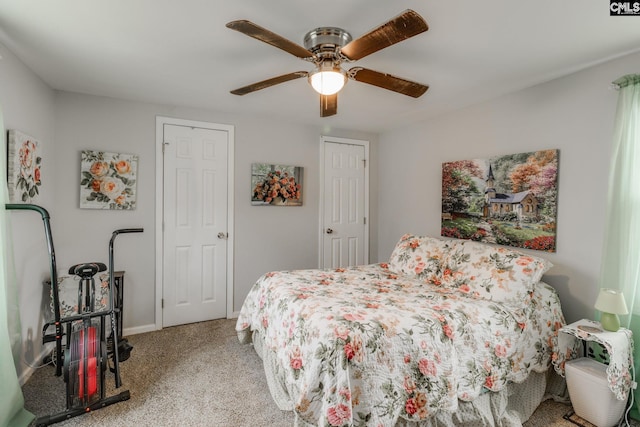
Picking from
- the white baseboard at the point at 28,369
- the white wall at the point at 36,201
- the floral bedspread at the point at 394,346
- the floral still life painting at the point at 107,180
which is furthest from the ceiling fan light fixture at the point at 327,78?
the white baseboard at the point at 28,369

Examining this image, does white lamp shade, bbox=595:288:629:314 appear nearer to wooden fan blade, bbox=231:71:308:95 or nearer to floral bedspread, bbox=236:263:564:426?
floral bedspread, bbox=236:263:564:426

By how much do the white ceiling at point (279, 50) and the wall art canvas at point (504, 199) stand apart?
676mm

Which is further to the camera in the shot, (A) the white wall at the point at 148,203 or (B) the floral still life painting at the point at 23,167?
(A) the white wall at the point at 148,203

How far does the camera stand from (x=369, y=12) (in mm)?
1724

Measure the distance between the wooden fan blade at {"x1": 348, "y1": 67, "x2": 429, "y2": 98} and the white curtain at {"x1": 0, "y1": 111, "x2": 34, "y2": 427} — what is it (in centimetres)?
207

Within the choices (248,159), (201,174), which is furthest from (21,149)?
(248,159)

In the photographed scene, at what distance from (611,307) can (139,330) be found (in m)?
3.96

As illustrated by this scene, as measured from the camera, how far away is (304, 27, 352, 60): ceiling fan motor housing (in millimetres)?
1844

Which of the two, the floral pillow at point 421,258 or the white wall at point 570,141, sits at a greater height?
the white wall at point 570,141

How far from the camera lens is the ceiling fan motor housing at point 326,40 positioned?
1844 millimetres

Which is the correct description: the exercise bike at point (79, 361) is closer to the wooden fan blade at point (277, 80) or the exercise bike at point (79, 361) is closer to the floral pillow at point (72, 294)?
the floral pillow at point (72, 294)

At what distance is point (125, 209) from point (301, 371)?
2547 millimetres

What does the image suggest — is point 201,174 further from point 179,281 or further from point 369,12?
point 369,12

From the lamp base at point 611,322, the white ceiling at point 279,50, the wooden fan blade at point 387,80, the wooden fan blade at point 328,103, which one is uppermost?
the white ceiling at point 279,50
